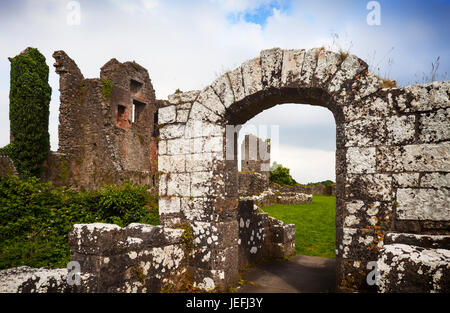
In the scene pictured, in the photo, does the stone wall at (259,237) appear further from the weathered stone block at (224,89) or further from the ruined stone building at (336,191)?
the weathered stone block at (224,89)

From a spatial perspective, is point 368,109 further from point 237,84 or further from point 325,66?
point 237,84

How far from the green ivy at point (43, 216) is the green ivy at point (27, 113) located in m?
9.08

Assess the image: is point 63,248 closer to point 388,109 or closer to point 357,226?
point 357,226

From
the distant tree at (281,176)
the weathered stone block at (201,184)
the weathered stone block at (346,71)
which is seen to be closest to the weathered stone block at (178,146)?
the weathered stone block at (201,184)

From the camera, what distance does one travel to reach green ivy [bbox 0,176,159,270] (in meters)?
5.29

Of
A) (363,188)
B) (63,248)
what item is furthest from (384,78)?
(63,248)

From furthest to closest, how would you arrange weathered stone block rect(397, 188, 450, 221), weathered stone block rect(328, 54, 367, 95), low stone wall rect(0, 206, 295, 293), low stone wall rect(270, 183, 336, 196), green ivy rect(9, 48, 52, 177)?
low stone wall rect(270, 183, 336, 196)
green ivy rect(9, 48, 52, 177)
weathered stone block rect(328, 54, 367, 95)
weathered stone block rect(397, 188, 450, 221)
low stone wall rect(0, 206, 295, 293)

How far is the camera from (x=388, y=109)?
3428 millimetres

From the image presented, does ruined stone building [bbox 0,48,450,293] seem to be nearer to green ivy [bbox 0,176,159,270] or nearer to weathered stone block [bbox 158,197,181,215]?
weathered stone block [bbox 158,197,181,215]

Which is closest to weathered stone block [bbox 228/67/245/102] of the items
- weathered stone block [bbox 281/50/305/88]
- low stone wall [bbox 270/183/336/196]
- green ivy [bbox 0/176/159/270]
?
weathered stone block [bbox 281/50/305/88]

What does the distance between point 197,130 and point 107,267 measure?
2361 mm

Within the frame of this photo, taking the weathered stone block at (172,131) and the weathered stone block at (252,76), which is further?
the weathered stone block at (172,131)

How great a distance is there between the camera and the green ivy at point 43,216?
5.29 metres

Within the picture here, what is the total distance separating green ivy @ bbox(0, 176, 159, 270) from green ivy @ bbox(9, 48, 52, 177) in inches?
358
